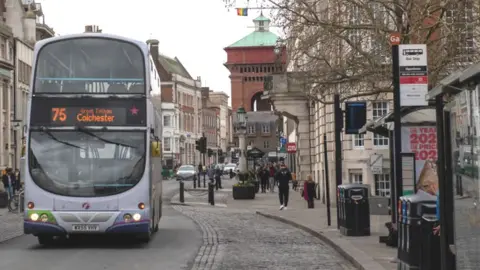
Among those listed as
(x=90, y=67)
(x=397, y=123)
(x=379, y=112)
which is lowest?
(x=397, y=123)

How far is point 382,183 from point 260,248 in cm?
1689

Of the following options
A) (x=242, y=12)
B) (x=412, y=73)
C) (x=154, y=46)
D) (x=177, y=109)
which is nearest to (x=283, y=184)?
(x=242, y=12)

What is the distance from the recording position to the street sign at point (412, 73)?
13.9 meters

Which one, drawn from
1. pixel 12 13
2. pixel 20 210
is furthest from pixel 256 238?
pixel 12 13

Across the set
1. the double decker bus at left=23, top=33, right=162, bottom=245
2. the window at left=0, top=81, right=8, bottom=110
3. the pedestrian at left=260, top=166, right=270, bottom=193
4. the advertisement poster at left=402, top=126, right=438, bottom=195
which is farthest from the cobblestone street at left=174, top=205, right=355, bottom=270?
the window at left=0, top=81, right=8, bottom=110

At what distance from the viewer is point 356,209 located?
19703 mm

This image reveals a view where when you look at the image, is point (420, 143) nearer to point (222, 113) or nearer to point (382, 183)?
point (382, 183)

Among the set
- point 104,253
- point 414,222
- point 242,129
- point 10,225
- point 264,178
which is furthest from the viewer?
point 264,178

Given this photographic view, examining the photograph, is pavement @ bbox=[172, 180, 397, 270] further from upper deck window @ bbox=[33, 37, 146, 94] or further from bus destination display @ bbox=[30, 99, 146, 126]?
upper deck window @ bbox=[33, 37, 146, 94]

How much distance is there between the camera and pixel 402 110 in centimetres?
1548

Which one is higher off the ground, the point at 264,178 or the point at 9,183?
the point at 264,178

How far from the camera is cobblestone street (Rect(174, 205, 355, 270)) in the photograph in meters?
15.5

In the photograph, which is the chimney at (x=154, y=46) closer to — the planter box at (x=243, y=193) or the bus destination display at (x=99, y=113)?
the planter box at (x=243, y=193)

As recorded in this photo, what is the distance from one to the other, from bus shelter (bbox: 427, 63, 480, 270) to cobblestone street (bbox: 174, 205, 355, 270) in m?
5.20
